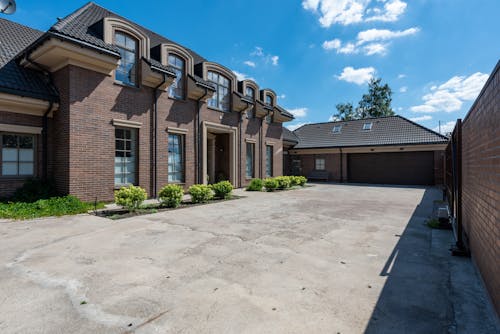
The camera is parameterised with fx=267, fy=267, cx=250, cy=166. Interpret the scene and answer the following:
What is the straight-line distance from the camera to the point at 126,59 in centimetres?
1087

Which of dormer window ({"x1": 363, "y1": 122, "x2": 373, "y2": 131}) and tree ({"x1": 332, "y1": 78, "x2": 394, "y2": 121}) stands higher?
tree ({"x1": 332, "y1": 78, "x2": 394, "y2": 121})

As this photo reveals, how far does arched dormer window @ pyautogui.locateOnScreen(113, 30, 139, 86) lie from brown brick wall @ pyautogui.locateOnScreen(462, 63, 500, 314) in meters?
11.2

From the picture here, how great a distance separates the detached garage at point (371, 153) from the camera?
64.7ft

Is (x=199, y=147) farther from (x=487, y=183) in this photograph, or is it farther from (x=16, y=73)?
(x=487, y=183)

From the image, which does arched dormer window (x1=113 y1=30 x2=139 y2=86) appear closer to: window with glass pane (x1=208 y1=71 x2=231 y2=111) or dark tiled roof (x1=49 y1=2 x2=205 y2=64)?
dark tiled roof (x1=49 y1=2 x2=205 y2=64)

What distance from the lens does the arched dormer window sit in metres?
10.6

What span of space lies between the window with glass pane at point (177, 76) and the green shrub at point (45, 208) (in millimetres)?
6331

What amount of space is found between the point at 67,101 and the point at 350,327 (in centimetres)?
1042

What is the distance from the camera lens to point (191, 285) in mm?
3426

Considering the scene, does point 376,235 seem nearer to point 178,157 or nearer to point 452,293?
point 452,293

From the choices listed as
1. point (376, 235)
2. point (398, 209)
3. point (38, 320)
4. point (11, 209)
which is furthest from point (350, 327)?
point (11, 209)

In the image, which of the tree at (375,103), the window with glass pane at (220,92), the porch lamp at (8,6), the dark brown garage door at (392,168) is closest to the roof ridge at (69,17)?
the porch lamp at (8,6)

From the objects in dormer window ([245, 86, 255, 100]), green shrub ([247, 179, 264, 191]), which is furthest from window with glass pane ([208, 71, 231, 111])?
green shrub ([247, 179, 264, 191])

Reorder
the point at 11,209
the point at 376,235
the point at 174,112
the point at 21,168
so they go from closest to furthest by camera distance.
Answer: the point at 376,235
the point at 11,209
the point at 21,168
the point at 174,112
